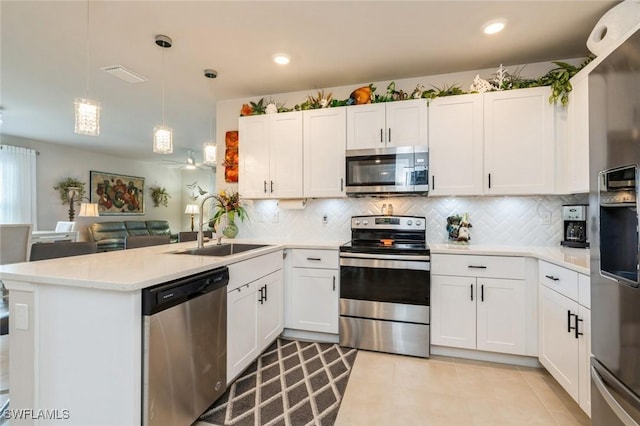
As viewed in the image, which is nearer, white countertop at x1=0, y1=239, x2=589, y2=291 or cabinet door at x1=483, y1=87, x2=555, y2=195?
white countertop at x1=0, y1=239, x2=589, y2=291

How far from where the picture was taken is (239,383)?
2158 mm

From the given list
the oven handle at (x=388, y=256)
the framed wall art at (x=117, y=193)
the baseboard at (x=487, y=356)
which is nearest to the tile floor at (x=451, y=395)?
the baseboard at (x=487, y=356)

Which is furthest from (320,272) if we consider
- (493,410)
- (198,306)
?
(493,410)

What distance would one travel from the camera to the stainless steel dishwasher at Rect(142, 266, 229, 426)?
1358mm

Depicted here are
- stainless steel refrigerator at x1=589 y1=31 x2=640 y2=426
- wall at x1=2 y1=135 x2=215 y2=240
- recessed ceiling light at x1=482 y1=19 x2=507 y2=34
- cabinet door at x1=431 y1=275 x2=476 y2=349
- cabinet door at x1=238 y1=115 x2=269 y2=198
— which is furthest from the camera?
wall at x1=2 y1=135 x2=215 y2=240

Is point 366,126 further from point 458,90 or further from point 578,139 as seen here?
point 578,139

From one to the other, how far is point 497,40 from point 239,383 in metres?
3.35

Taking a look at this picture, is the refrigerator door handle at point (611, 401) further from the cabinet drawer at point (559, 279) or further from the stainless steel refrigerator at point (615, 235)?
the cabinet drawer at point (559, 279)

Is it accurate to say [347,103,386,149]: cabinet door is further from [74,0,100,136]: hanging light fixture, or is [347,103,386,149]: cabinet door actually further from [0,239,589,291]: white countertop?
[74,0,100,136]: hanging light fixture

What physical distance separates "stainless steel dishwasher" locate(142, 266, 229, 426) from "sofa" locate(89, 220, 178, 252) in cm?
513

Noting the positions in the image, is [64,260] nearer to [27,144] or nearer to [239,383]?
[239,383]

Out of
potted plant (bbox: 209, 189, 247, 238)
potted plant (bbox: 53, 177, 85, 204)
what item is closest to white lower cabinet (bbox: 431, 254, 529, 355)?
potted plant (bbox: 209, 189, 247, 238)

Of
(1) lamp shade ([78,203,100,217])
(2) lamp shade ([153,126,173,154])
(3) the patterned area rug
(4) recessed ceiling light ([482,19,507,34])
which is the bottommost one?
(3) the patterned area rug

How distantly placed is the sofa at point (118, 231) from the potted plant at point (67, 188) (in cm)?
71
